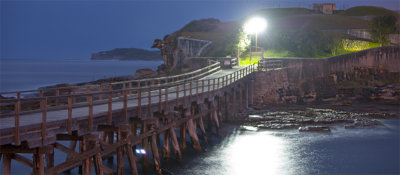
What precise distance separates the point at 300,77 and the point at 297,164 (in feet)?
73.9

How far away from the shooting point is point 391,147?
94.1 feet

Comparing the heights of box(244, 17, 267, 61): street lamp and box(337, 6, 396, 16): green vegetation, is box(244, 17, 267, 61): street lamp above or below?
below

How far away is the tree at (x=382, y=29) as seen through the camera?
2354 inches

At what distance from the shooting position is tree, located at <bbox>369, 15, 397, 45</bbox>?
196ft

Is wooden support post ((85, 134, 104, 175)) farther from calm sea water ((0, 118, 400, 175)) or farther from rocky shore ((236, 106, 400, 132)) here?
rocky shore ((236, 106, 400, 132))

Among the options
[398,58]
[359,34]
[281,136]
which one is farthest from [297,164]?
[359,34]

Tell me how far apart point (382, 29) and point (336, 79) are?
15.8 m

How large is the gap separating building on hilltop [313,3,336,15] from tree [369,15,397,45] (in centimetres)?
4637

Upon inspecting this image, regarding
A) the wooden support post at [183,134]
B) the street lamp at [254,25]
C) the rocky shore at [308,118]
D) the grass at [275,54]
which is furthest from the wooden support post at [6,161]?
the grass at [275,54]

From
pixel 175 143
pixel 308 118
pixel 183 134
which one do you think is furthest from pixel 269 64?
pixel 175 143

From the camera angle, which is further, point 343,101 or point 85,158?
point 343,101

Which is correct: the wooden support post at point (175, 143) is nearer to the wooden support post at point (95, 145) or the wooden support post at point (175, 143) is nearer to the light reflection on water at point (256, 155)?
the light reflection on water at point (256, 155)

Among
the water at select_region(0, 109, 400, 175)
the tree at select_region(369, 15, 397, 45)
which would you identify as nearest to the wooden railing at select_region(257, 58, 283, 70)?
the water at select_region(0, 109, 400, 175)

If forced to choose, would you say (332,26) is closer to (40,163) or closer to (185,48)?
(185,48)
